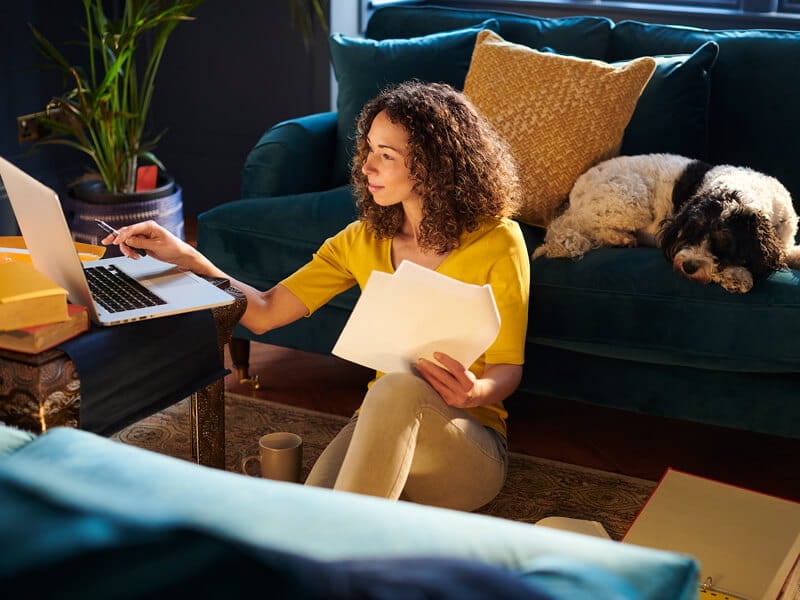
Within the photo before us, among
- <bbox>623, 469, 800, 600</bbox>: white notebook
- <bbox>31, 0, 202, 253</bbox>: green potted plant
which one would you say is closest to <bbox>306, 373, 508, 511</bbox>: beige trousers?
<bbox>623, 469, 800, 600</bbox>: white notebook

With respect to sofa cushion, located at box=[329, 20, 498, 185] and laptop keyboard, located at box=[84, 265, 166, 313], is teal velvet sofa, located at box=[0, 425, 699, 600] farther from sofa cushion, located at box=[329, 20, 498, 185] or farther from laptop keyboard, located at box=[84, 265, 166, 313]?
sofa cushion, located at box=[329, 20, 498, 185]

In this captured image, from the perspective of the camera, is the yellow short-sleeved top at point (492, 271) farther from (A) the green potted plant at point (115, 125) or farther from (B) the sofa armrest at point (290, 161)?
(A) the green potted plant at point (115, 125)

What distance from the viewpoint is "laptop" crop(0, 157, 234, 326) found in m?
1.42

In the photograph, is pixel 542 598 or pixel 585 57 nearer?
pixel 542 598

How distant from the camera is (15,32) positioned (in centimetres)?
372

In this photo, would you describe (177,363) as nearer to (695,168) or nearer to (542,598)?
(542,598)

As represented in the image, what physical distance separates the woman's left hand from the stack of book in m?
0.57

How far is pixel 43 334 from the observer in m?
1.41

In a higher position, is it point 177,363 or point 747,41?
point 747,41

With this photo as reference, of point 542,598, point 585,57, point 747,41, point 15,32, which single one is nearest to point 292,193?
point 585,57

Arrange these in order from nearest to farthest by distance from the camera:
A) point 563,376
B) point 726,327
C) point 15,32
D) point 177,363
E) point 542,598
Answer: point 542,598
point 177,363
point 726,327
point 563,376
point 15,32

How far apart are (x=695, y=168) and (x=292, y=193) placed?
113cm

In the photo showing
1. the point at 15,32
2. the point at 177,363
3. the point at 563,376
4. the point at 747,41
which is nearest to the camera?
the point at 177,363

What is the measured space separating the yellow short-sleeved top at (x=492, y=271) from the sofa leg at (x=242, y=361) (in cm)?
73
